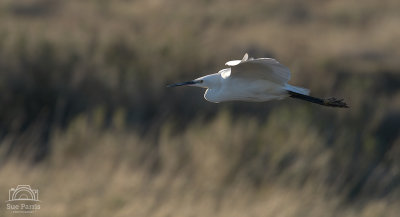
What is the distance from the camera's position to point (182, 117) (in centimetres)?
799

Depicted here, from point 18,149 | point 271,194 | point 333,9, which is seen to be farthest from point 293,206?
point 333,9

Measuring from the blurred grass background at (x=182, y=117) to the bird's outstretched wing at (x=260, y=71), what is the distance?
1.73 meters

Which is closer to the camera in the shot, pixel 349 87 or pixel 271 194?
pixel 271 194

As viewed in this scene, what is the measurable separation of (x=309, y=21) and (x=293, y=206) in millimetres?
5754

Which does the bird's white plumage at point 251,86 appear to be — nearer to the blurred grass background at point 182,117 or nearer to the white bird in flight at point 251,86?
the white bird in flight at point 251,86

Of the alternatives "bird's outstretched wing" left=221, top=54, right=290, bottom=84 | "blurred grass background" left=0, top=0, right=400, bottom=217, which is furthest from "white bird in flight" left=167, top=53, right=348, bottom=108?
"blurred grass background" left=0, top=0, right=400, bottom=217

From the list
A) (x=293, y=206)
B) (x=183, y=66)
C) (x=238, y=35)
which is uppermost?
(x=238, y=35)

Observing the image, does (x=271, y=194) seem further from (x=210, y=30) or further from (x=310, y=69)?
(x=210, y=30)

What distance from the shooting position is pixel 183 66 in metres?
8.61

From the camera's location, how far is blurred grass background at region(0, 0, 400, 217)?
Answer: 607cm

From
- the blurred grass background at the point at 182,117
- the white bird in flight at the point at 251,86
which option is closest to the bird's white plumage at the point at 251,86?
the white bird in flight at the point at 251,86

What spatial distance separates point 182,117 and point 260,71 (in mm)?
3707

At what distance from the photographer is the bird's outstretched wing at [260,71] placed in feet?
13.9

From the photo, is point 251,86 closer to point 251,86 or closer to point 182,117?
point 251,86
